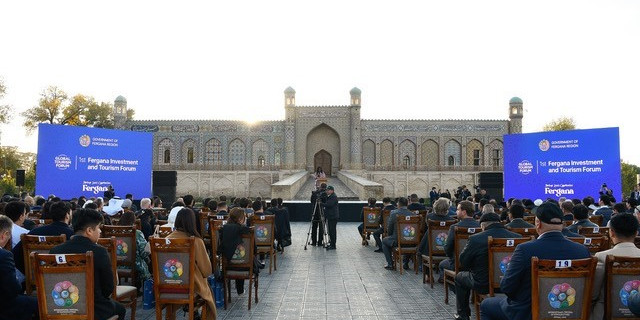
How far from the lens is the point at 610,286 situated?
383cm

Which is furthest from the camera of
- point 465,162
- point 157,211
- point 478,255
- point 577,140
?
point 465,162

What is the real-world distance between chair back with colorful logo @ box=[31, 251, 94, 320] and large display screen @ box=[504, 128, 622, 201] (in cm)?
1346

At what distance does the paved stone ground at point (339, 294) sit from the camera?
602 centimetres

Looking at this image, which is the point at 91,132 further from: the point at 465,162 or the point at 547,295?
the point at 465,162

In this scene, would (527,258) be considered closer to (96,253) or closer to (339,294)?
(96,253)

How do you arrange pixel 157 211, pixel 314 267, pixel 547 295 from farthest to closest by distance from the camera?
pixel 157 211 → pixel 314 267 → pixel 547 295

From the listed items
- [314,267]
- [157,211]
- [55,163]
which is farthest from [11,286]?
[55,163]

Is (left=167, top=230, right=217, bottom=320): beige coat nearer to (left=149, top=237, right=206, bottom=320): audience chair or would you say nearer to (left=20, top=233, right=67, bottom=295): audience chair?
(left=149, top=237, right=206, bottom=320): audience chair

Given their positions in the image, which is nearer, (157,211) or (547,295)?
(547,295)

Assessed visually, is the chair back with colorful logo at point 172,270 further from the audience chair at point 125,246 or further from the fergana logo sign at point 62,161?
the fergana logo sign at point 62,161

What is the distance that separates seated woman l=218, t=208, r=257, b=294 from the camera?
21.1 ft

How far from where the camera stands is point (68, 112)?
147ft

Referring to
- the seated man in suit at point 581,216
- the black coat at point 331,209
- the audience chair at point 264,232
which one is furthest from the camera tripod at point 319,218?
the seated man in suit at point 581,216

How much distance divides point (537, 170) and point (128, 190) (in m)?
13.1
